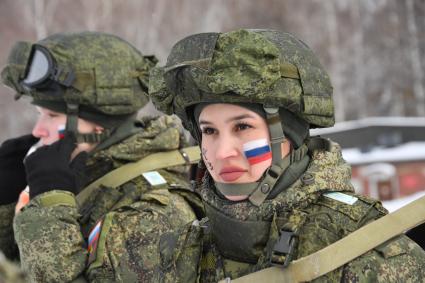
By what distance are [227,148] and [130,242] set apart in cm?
111

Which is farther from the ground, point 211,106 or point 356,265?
point 211,106

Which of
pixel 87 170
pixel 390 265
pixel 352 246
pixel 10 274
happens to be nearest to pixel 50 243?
pixel 87 170

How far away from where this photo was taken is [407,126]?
53.6ft

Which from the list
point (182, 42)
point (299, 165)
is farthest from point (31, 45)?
point (299, 165)

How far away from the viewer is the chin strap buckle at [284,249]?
2301 millimetres

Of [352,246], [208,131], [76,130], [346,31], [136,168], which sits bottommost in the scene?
[346,31]

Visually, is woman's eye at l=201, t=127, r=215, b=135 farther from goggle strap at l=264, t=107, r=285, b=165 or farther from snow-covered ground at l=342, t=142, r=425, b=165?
snow-covered ground at l=342, t=142, r=425, b=165

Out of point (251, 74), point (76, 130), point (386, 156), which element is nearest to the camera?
point (251, 74)

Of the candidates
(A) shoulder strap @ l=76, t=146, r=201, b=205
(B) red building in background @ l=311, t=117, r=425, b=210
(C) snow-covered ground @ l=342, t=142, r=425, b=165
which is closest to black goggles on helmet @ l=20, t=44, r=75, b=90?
(A) shoulder strap @ l=76, t=146, r=201, b=205

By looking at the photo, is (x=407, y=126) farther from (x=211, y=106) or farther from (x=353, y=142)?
(x=211, y=106)

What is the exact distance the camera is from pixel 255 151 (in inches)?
96.7

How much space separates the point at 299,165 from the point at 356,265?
1.44ft

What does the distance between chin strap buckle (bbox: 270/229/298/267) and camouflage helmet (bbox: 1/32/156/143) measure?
1.99m

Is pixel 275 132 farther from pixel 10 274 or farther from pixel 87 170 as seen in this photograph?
pixel 87 170
